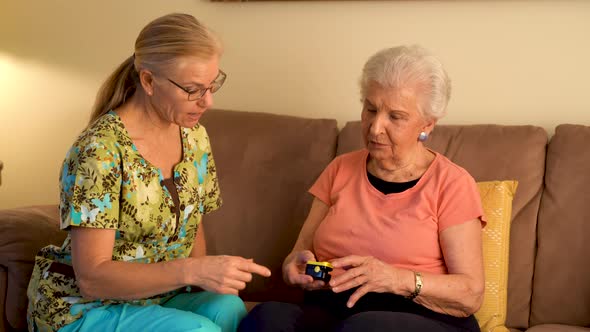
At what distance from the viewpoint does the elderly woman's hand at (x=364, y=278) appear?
74.2 inches

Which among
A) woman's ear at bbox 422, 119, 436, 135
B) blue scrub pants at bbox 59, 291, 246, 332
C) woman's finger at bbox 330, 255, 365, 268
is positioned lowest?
blue scrub pants at bbox 59, 291, 246, 332

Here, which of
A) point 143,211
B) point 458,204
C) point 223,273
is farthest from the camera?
point 458,204

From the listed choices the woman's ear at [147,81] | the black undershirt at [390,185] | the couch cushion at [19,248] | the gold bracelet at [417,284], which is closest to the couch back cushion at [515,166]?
the black undershirt at [390,185]

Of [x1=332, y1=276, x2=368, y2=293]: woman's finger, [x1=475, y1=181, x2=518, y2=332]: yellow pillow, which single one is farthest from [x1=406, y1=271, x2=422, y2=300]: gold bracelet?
[x1=475, y1=181, x2=518, y2=332]: yellow pillow

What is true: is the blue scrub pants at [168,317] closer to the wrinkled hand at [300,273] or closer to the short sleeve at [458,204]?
the wrinkled hand at [300,273]

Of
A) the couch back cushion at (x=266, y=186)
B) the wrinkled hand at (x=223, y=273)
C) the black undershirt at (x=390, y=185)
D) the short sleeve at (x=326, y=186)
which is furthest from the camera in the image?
the couch back cushion at (x=266, y=186)

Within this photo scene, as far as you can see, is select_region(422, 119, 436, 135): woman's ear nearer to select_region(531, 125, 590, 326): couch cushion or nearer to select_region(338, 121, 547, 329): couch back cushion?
select_region(338, 121, 547, 329): couch back cushion

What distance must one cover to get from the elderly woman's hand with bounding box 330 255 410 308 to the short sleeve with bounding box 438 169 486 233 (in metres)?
0.20

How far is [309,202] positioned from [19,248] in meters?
0.91

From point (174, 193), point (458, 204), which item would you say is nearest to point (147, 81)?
point (174, 193)

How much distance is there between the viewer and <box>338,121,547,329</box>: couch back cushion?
2277 mm

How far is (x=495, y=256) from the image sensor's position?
2.18 m

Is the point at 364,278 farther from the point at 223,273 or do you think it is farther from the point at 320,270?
the point at 223,273

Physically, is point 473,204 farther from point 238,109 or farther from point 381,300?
point 238,109
